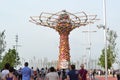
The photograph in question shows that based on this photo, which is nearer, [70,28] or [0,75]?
[0,75]

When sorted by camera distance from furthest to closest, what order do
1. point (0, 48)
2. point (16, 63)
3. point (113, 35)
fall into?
point (16, 63), point (113, 35), point (0, 48)

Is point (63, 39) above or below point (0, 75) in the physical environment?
above

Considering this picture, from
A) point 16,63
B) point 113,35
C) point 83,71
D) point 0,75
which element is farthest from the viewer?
point 16,63

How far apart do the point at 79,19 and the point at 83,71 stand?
33.7 m

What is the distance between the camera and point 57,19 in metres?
53.9

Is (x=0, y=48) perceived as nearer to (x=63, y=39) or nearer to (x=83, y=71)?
(x=63, y=39)

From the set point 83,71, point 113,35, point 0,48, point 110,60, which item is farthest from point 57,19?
point 83,71

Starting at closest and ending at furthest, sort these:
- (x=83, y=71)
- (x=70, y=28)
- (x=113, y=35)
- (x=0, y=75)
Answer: (x=0, y=75) → (x=83, y=71) → (x=70, y=28) → (x=113, y=35)

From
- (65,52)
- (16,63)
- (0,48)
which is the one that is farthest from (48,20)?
(16,63)

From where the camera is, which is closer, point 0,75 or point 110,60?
point 0,75

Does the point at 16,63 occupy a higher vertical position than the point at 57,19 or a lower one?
lower

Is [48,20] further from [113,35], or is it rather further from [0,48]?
[113,35]

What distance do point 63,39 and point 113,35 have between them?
16116mm

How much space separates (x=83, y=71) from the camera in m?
20.7
